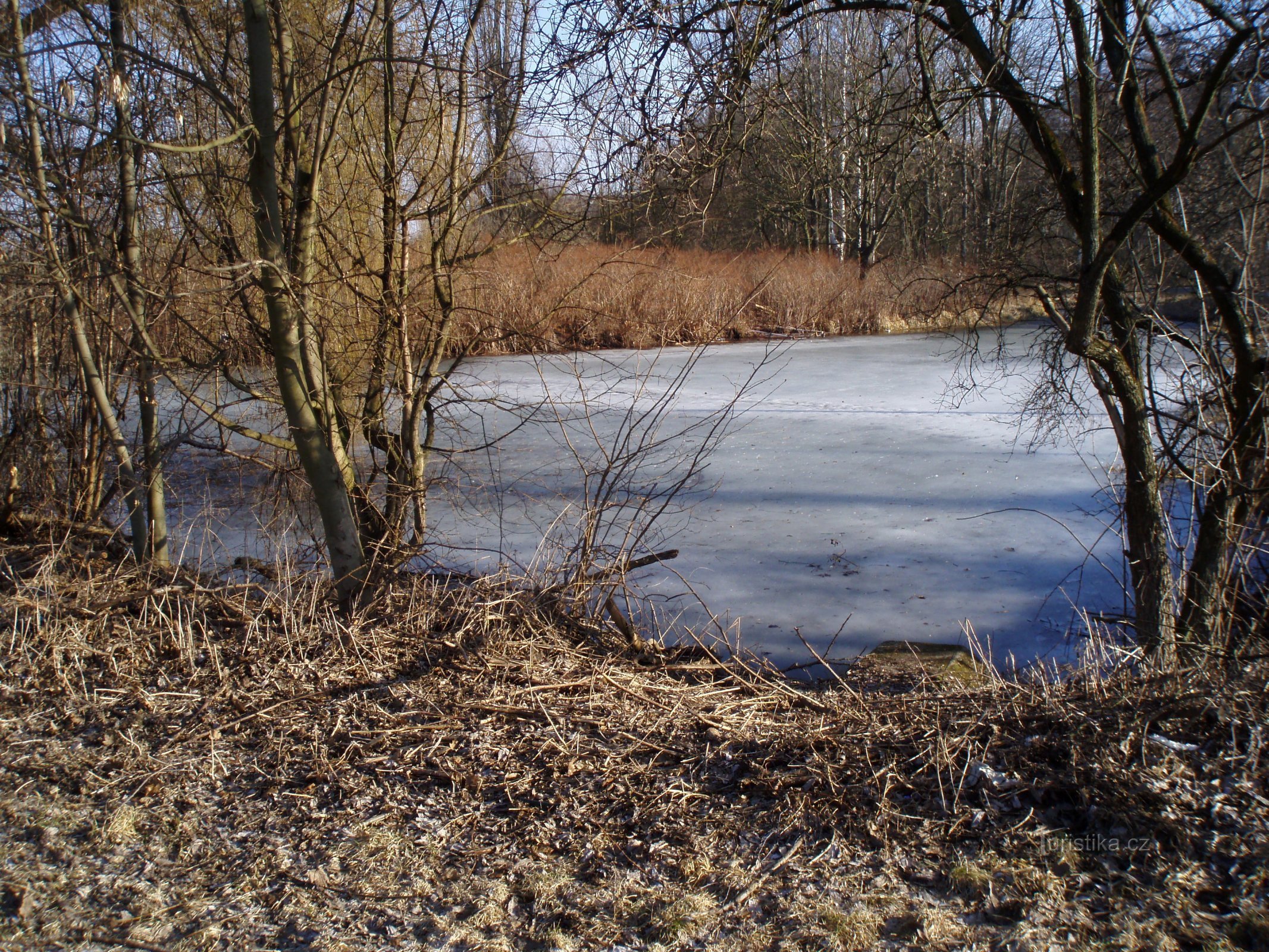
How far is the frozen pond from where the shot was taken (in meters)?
4.73

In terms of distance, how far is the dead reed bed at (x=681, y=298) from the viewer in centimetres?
473

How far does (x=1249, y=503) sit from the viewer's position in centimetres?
363

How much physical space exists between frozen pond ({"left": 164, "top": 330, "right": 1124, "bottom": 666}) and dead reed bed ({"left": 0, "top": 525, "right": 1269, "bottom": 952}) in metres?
0.97

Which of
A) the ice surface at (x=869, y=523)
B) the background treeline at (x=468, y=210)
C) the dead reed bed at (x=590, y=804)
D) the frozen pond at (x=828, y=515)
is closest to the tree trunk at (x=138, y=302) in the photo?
the background treeline at (x=468, y=210)

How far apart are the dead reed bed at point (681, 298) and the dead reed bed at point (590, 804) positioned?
164 cm

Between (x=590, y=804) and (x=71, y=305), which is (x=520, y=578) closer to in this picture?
(x=590, y=804)

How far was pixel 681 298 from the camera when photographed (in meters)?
15.1

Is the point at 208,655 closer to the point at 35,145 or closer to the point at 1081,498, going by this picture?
the point at 35,145

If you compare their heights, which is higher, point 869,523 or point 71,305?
point 71,305

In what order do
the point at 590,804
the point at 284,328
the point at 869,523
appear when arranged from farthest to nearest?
the point at 869,523 < the point at 284,328 < the point at 590,804

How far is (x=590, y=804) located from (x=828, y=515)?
169 inches

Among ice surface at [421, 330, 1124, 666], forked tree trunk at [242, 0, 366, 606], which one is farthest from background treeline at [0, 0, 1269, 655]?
ice surface at [421, 330, 1124, 666]

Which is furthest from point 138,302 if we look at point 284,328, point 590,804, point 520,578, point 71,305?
point 590,804

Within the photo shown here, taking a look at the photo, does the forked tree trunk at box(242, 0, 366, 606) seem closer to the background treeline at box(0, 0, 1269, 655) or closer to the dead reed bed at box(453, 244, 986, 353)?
the background treeline at box(0, 0, 1269, 655)
